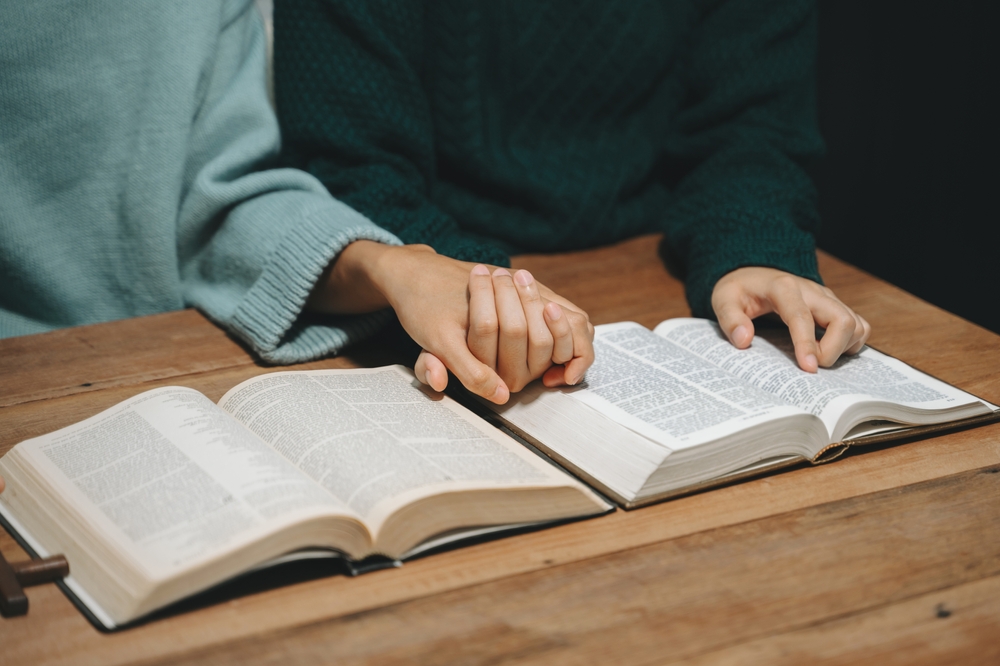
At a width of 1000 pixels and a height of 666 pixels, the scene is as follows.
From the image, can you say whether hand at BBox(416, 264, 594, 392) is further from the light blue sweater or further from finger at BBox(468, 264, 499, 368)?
the light blue sweater

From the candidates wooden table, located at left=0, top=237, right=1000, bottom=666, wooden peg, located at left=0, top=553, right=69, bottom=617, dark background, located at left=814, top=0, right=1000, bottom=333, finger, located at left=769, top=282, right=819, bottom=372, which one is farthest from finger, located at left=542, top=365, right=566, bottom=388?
dark background, located at left=814, top=0, right=1000, bottom=333

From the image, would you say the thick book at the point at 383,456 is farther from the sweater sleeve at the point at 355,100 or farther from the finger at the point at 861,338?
the sweater sleeve at the point at 355,100

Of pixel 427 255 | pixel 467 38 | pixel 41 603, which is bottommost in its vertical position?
pixel 41 603

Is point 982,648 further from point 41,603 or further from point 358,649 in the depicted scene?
point 41,603

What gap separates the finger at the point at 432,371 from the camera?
0.72 meters

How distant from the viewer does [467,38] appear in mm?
1092

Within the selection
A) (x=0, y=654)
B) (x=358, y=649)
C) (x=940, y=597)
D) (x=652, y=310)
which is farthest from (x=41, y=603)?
(x=652, y=310)

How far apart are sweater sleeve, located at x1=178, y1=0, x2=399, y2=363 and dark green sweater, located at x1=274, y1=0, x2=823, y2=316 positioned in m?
0.06

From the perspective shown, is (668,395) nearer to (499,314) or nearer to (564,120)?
(499,314)

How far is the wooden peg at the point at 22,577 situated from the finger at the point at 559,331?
1.24 ft

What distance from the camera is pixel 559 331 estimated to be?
2.30 feet

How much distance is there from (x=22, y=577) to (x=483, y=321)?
36cm

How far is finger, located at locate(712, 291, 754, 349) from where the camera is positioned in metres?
0.88

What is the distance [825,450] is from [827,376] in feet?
0.40
